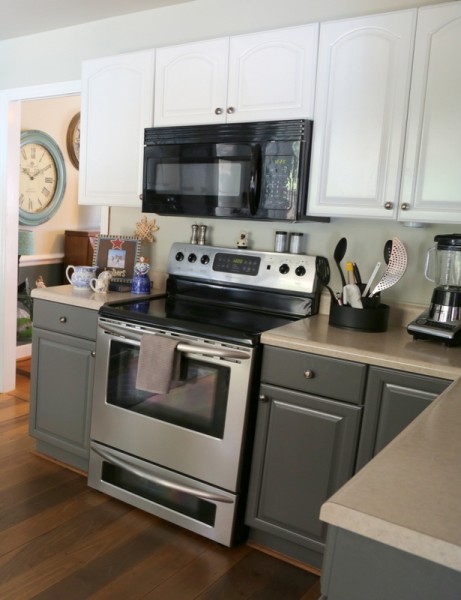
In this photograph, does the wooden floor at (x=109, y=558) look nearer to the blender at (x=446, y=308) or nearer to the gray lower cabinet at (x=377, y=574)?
the blender at (x=446, y=308)

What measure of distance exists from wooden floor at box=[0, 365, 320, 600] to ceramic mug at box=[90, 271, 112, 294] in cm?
96

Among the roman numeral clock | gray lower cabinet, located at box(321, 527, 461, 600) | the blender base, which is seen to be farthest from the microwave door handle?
the roman numeral clock

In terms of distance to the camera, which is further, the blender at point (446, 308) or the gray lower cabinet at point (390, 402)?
the blender at point (446, 308)

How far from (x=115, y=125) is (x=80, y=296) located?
0.89 m

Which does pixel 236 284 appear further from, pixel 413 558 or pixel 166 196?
pixel 413 558

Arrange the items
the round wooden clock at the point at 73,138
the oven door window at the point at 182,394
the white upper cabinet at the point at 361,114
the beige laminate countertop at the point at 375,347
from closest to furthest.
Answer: the beige laminate countertop at the point at 375,347, the white upper cabinet at the point at 361,114, the oven door window at the point at 182,394, the round wooden clock at the point at 73,138

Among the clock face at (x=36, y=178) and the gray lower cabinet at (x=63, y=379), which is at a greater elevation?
the clock face at (x=36, y=178)

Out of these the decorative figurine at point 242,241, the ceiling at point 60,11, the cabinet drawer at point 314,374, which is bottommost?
the cabinet drawer at point 314,374

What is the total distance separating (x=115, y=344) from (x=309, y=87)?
1373 millimetres

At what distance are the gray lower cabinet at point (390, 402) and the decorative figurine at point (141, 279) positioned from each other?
1.37 m

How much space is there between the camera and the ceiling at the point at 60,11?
2.90 m

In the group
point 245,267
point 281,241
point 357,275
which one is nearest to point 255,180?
point 281,241

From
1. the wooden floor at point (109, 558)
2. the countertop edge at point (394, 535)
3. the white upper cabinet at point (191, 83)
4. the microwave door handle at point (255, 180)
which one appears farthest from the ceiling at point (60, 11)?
the countertop edge at point (394, 535)

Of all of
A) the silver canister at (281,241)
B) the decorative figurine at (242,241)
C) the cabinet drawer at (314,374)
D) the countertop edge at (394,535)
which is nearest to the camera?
the countertop edge at (394,535)
